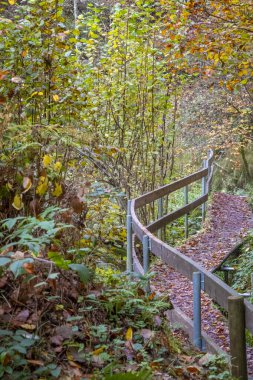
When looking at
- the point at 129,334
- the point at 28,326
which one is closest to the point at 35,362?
the point at 28,326

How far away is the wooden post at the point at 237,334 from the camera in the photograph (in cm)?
419

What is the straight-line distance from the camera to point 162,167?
14.9m

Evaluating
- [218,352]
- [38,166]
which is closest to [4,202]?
[38,166]

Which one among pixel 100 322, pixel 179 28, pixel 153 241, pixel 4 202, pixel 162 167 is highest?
pixel 179 28

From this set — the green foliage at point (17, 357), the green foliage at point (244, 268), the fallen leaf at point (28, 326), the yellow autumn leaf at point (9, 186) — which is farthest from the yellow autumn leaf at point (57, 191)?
the green foliage at point (244, 268)

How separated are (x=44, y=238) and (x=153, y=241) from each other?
126 inches

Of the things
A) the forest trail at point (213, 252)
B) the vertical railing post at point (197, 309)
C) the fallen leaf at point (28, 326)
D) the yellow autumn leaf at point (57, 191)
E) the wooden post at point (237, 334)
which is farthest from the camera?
the forest trail at point (213, 252)

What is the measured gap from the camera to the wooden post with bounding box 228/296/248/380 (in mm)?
4188

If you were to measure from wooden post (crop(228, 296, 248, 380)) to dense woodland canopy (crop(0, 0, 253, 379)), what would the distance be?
1.37 ft

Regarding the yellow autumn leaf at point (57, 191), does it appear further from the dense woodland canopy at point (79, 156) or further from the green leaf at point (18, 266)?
the green leaf at point (18, 266)

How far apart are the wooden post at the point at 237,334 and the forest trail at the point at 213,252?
1498mm

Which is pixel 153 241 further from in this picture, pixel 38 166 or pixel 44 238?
pixel 44 238

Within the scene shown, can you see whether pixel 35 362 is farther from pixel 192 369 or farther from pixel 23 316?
pixel 192 369

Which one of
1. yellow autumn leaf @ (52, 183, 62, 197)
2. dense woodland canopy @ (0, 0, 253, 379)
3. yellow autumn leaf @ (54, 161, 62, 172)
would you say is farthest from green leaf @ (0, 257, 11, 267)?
yellow autumn leaf @ (54, 161, 62, 172)
